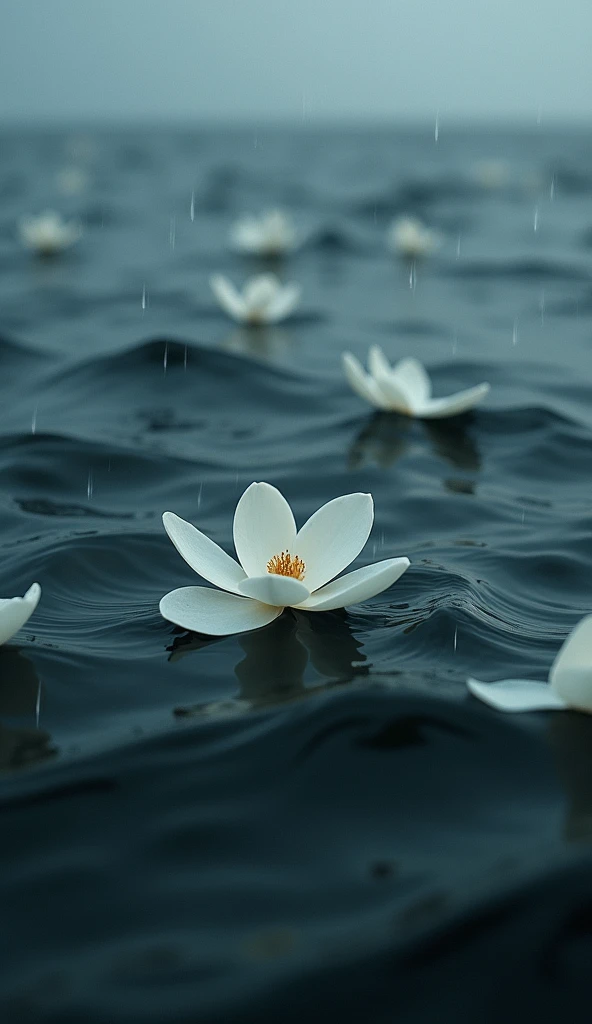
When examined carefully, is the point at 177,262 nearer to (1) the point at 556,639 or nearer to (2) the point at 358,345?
(2) the point at 358,345

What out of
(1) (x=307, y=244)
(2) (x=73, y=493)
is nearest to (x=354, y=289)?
(1) (x=307, y=244)

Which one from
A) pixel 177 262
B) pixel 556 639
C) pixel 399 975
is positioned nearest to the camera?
pixel 399 975

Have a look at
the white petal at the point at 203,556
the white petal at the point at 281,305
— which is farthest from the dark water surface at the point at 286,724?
the white petal at the point at 281,305

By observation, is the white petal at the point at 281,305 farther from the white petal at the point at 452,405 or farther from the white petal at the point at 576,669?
the white petal at the point at 576,669

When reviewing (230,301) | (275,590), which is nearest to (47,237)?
(230,301)

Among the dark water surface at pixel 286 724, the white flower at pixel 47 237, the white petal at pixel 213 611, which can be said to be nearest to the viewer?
the dark water surface at pixel 286 724

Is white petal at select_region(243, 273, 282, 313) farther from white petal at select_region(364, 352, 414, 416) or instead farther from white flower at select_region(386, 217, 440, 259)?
white flower at select_region(386, 217, 440, 259)

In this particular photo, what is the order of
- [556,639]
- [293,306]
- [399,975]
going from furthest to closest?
[293,306] < [556,639] < [399,975]

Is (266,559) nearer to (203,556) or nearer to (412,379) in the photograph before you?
(203,556)
